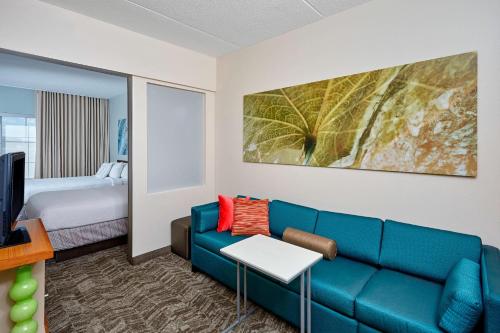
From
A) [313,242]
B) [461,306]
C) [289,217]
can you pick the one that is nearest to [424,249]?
[461,306]

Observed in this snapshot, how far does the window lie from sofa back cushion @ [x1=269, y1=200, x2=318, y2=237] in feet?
20.7

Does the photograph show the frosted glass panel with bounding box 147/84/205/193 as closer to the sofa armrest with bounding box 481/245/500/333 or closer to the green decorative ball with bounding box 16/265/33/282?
the green decorative ball with bounding box 16/265/33/282

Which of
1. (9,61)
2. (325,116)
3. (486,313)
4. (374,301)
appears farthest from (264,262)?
(9,61)

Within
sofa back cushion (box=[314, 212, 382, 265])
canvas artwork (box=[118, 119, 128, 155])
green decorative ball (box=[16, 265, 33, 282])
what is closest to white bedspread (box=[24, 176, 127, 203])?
canvas artwork (box=[118, 119, 128, 155])

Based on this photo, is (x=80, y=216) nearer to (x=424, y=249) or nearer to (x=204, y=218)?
(x=204, y=218)

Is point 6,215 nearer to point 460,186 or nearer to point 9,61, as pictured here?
point 460,186

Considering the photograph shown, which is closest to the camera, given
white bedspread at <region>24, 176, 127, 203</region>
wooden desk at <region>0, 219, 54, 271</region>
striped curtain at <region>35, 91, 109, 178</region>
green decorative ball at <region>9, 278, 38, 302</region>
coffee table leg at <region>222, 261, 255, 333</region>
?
wooden desk at <region>0, 219, 54, 271</region>

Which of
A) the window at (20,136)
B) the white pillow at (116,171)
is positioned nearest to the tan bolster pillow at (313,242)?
the white pillow at (116,171)

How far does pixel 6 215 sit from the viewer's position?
141 cm

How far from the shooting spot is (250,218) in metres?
2.65

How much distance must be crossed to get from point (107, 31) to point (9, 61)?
2.53 meters

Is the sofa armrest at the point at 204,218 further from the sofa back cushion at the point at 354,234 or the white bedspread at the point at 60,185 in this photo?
the white bedspread at the point at 60,185

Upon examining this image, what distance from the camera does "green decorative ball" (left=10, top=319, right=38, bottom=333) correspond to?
1405mm

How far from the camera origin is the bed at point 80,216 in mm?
3045
